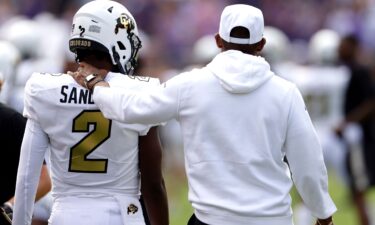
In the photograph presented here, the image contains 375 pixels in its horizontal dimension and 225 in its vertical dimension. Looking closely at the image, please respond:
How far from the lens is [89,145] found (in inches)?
247

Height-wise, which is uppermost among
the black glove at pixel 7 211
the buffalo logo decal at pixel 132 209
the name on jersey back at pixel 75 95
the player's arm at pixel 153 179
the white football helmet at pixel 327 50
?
the white football helmet at pixel 327 50

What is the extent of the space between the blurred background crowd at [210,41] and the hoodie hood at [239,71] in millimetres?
4503

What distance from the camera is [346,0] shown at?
24750 millimetres

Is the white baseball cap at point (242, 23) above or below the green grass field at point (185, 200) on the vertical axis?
above

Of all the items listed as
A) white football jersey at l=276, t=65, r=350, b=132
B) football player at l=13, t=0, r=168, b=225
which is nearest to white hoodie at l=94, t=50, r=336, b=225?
football player at l=13, t=0, r=168, b=225

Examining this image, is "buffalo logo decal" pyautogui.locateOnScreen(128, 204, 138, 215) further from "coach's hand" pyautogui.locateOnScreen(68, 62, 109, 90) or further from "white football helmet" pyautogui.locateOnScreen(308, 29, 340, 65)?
"white football helmet" pyautogui.locateOnScreen(308, 29, 340, 65)

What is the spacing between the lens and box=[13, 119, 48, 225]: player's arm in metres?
6.32

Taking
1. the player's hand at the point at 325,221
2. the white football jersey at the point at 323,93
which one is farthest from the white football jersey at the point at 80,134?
the white football jersey at the point at 323,93

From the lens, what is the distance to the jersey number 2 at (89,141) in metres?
6.25

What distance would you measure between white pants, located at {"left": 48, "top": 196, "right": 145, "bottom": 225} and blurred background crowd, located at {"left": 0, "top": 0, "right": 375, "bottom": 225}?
438 centimetres

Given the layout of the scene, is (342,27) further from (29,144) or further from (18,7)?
(29,144)

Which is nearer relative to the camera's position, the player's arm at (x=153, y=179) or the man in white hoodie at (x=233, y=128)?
the man in white hoodie at (x=233, y=128)

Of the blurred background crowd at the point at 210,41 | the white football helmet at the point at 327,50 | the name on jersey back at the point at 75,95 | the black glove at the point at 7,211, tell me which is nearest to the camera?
the name on jersey back at the point at 75,95

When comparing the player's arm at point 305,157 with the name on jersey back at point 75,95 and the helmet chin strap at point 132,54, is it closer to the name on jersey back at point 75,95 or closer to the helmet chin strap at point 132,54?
the helmet chin strap at point 132,54
